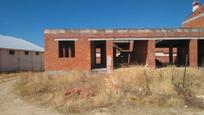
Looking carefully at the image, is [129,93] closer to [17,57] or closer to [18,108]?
[18,108]

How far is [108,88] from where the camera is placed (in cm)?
1144

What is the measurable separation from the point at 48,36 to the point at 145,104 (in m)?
14.0

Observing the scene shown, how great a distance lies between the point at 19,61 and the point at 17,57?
0.65 metres

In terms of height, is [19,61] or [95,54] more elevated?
[95,54]

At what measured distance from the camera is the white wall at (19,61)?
27.3 meters

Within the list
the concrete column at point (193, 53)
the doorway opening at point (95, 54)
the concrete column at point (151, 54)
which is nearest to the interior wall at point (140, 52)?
the concrete column at point (151, 54)

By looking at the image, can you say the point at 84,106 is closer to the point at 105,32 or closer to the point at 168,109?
the point at 168,109

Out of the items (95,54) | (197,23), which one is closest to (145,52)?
(95,54)

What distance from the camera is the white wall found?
2730 cm

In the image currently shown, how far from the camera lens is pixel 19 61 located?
30.5 meters

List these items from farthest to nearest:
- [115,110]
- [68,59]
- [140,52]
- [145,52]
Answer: [140,52], [145,52], [68,59], [115,110]

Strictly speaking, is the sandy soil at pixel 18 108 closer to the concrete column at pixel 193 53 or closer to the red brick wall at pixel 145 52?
the red brick wall at pixel 145 52

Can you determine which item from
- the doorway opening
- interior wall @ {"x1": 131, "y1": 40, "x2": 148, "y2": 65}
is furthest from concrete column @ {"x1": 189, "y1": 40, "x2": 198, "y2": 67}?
the doorway opening

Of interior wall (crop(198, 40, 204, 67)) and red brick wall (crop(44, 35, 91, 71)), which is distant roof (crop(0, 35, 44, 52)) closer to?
red brick wall (crop(44, 35, 91, 71))
